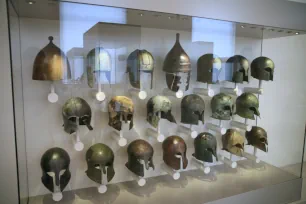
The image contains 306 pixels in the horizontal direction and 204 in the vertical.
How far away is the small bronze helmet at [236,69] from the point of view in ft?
7.98

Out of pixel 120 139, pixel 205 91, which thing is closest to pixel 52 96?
pixel 120 139

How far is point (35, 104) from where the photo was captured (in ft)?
6.51

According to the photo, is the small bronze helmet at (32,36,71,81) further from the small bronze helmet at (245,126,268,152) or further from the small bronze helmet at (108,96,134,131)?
the small bronze helmet at (245,126,268,152)

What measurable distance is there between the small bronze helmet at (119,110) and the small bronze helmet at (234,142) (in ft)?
3.59

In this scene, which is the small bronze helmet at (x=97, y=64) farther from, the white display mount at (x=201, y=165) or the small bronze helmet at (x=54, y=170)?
the white display mount at (x=201, y=165)

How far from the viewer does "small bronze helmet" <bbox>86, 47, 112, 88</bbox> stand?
1893 mm

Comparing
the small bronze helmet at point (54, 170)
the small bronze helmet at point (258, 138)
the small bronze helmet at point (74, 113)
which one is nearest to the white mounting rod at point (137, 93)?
the small bronze helmet at point (74, 113)

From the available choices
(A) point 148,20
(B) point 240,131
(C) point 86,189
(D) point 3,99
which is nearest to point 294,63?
(B) point 240,131

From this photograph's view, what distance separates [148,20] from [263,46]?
139 cm

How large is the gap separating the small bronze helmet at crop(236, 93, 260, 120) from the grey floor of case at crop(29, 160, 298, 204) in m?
0.56

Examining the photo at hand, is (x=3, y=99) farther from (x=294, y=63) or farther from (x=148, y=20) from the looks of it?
(x=294, y=63)

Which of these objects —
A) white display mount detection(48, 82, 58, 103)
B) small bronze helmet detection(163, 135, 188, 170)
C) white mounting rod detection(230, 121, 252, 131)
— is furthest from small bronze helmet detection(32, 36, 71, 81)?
white mounting rod detection(230, 121, 252, 131)

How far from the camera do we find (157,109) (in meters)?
2.18

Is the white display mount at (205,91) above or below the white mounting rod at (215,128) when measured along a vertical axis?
above
